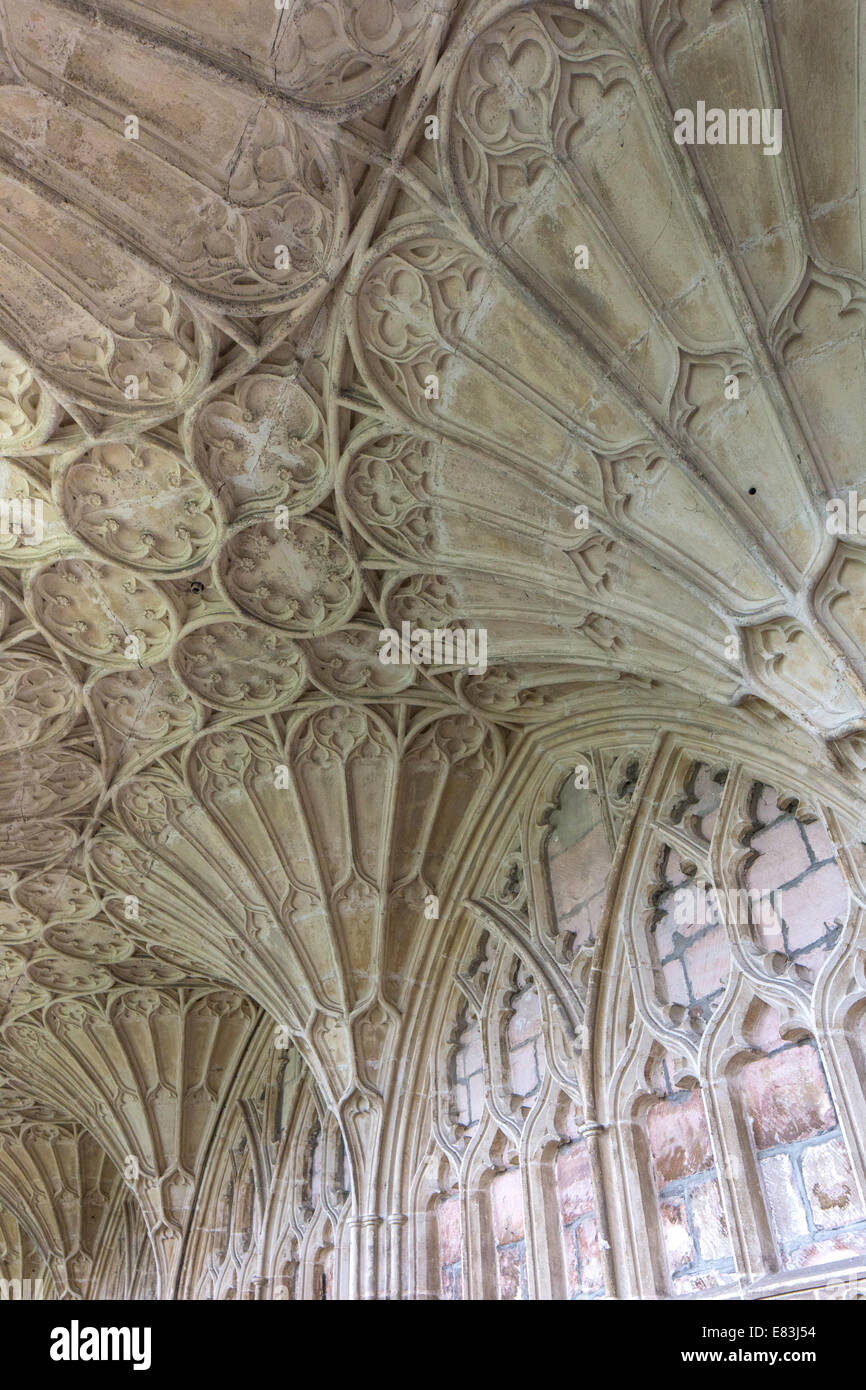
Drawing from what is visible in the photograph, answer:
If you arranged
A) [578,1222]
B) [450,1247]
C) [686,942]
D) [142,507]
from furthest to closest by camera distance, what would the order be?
[450,1247] → [142,507] → [578,1222] → [686,942]

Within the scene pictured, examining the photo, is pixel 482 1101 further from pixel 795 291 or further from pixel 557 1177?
pixel 795 291

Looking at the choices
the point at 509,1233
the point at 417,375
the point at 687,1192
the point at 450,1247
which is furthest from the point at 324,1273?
the point at 417,375

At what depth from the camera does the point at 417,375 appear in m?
7.05

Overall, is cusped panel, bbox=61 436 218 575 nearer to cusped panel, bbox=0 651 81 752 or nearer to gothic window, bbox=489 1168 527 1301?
cusped panel, bbox=0 651 81 752

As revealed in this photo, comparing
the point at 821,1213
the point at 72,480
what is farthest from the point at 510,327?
the point at 821,1213

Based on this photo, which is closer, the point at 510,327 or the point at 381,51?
the point at 381,51

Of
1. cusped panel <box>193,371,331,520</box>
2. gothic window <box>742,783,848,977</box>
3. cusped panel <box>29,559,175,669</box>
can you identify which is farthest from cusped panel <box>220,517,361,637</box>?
gothic window <box>742,783,848,977</box>

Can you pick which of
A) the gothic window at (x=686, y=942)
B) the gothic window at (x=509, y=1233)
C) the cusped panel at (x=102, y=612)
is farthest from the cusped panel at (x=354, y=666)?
the gothic window at (x=509, y=1233)

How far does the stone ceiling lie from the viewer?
5559 mm

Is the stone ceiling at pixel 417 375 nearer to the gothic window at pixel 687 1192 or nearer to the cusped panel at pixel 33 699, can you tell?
the cusped panel at pixel 33 699

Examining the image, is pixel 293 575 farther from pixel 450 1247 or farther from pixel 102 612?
pixel 450 1247

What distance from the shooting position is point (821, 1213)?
6027 millimetres

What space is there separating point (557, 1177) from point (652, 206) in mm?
6679

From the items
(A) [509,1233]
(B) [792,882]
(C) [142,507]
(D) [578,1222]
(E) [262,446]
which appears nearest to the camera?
(B) [792,882]
